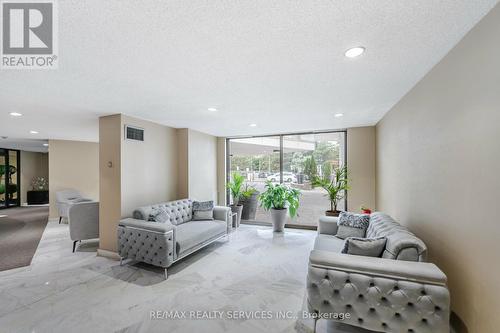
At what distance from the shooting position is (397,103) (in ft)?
→ 10.6

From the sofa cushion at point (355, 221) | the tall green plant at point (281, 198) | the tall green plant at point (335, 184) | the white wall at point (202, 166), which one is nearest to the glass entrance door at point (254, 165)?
the white wall at point (202, 166)

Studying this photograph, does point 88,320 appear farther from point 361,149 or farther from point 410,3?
point 361,149

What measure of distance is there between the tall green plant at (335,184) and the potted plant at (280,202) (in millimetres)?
616

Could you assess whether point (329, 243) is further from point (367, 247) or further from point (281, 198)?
point (281, 198)

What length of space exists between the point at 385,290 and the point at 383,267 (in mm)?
171

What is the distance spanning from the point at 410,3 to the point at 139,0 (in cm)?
165

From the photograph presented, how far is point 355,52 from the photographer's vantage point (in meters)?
1.85

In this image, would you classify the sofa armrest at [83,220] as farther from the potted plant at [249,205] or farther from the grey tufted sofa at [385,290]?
the grey tufted sofa at [385,290]

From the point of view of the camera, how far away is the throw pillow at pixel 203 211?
14.8 feet

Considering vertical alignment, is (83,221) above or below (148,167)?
below

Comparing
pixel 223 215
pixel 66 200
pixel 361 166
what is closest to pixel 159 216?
pixel 223 215

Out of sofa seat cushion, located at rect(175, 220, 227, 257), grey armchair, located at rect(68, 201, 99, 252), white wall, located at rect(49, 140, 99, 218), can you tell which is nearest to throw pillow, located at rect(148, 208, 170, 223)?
sofa seat cushion, located at rect(175, 220, 227, 257)

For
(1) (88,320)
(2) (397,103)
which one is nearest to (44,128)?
(1) (88,320)

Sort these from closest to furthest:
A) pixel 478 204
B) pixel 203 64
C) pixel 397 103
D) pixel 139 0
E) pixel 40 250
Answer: pixel 139 0 → pixel 478 204 → pixel 203 64 → pixel 397 103 → pixel 40 250
